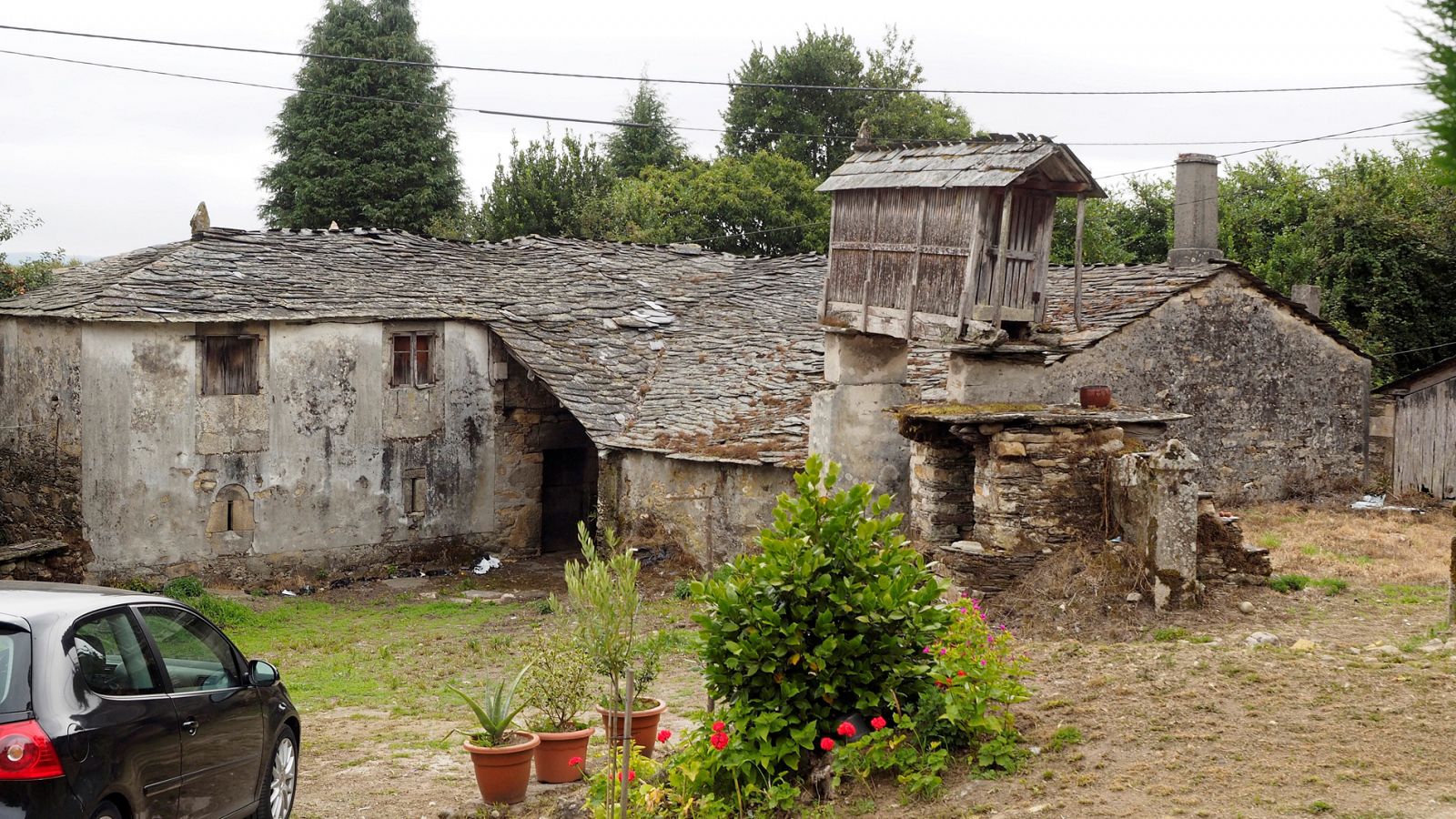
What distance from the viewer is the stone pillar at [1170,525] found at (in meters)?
10.8

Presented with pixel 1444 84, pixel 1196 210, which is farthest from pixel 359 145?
pixel 1444 84

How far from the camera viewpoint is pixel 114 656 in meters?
5.48

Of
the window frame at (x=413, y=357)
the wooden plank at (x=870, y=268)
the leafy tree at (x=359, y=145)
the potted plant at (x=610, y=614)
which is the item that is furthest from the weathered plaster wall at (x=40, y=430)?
the leafy tree at (x=359, y=145)

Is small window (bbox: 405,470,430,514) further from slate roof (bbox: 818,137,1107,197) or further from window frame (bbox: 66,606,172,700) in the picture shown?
window frame (bbox: 66,606,172,700)

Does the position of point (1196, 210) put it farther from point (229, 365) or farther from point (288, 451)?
point (229, 365)

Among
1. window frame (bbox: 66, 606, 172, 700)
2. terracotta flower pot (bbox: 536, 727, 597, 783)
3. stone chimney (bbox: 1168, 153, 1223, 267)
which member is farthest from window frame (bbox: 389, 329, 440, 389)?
window frame (bbox: 66, 606, 172, 700)

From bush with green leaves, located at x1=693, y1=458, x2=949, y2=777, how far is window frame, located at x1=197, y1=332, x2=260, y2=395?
13.0 m

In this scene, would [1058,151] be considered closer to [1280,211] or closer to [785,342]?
[785,342]

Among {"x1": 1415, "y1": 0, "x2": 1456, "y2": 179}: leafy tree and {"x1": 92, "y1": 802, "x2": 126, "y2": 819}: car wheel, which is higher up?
{"x1": 1415, "y1": 0, "x2": 1456, "y2": 179}: leafy tree

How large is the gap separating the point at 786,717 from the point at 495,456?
14485 mm

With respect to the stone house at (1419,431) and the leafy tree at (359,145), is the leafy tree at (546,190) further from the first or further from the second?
the stone house at (1419,431)

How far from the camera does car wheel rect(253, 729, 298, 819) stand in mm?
6648

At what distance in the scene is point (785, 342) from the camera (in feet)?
64.9

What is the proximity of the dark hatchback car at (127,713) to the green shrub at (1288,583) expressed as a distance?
28.9 feet
